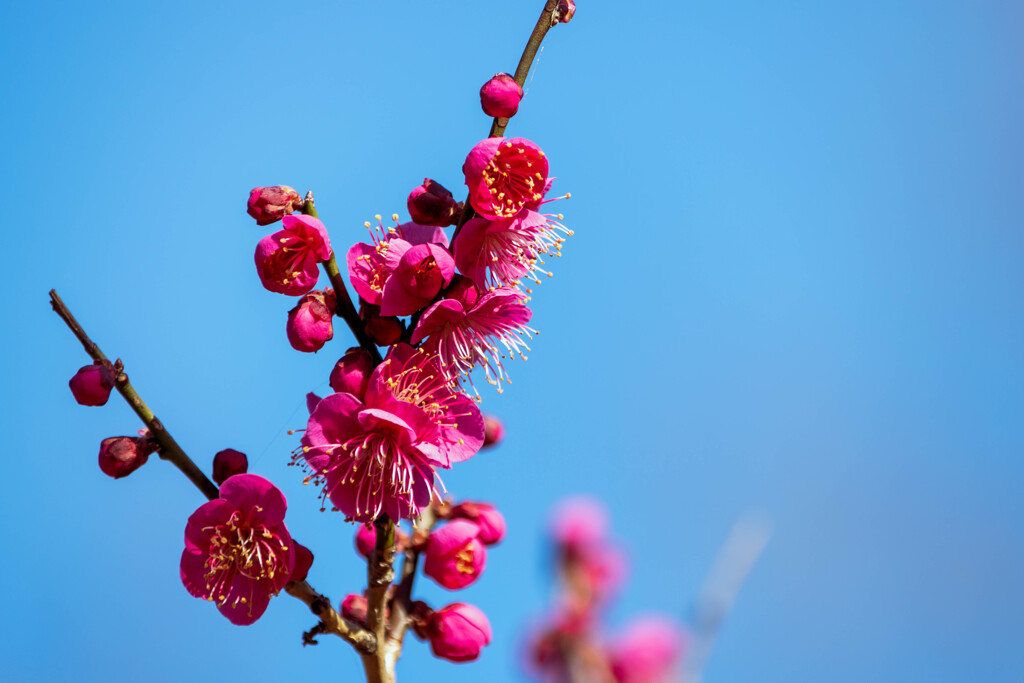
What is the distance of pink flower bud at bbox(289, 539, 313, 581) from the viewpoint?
1.84 m

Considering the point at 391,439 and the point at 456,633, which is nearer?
the point at 391,439

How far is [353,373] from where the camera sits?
1.75 metres

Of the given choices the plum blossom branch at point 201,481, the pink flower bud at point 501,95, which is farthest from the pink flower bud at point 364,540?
the pink flower bud at point 501,95

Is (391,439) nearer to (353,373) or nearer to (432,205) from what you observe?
(353,373)

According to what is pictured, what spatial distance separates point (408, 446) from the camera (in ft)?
6.00

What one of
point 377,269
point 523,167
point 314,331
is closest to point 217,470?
point 314,331

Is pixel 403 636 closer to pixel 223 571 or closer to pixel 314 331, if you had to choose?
pixel 223 571

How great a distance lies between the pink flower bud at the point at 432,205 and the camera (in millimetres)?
1899

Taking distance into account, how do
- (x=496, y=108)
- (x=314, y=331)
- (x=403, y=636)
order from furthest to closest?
1. (x=403, y=636)
2. (x=496, y=108)
3. (x=314, y=331)

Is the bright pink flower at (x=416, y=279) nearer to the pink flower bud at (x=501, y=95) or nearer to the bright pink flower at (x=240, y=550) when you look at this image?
the pink flower bud at (x=501, y=95)

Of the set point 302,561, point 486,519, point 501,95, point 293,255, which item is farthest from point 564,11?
point 302,561

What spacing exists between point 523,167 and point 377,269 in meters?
0.40

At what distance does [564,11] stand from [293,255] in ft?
2.75

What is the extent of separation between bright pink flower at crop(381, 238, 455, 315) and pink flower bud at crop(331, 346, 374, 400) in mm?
107
